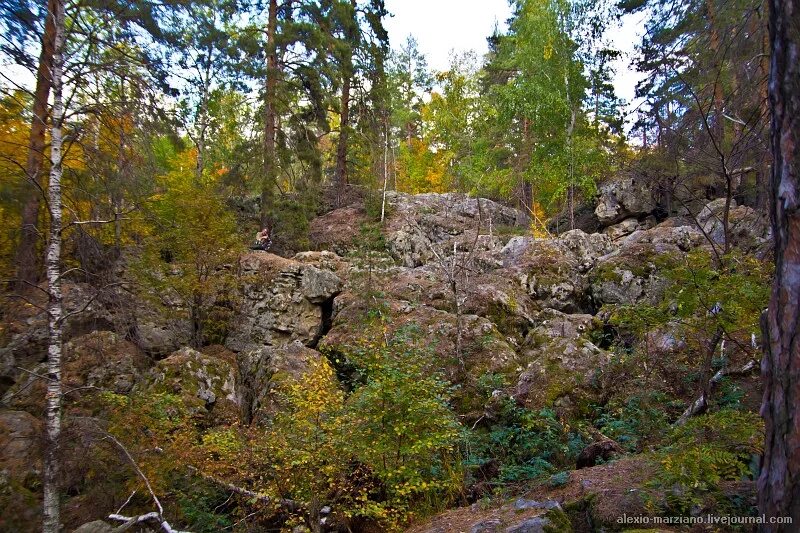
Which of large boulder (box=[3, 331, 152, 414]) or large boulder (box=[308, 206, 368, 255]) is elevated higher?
large boulder (box=[308, 206, 368, 255])

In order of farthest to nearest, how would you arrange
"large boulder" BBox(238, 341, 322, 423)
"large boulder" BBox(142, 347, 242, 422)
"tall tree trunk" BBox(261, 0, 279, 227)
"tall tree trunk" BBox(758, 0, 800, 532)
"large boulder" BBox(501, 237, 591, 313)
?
"tall tree trunk" BBox(261, 0, 279, 227)
"large boulder" BBox(501, 237, 591, 313)
"large boulder" BBox(142, 347, 242, 422)
"large boulder" BBox(238, 341, 322, 423)
"tall tree trunk" BBox(758, 0, 800, 532)

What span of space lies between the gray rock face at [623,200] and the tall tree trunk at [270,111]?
14729mm

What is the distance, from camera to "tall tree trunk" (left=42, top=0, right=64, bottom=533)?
471 centimetres

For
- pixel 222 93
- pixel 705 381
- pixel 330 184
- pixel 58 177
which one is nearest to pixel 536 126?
pixel 330 184

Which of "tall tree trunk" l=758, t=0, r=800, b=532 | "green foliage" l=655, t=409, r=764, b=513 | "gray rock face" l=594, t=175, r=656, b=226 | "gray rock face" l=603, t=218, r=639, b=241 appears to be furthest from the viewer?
"gray rock face" l=594, t=175, r=656, b=226

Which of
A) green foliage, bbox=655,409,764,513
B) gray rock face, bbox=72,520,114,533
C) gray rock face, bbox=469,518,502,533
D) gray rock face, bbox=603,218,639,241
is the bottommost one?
gray rock face, bbox=72,520,114,533

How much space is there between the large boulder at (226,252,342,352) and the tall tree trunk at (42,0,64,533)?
17.8ft

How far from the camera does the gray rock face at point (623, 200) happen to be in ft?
65.6

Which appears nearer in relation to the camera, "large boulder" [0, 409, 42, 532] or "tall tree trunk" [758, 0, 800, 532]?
"tall tree trunk" [758, 0, 800, 532]

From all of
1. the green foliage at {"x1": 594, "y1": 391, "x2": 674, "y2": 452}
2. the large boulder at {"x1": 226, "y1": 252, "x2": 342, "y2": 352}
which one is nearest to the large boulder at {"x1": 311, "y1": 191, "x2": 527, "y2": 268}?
the large boulder at {"x1": 226, "y1": 252, "x2": 342, "y2": 352}

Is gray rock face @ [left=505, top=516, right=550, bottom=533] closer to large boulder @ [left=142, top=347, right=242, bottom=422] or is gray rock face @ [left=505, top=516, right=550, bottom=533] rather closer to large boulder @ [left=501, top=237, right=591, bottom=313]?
large boulder @ [left=142, top=347, right=242, bottom=422]

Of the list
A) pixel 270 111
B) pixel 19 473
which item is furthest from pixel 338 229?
pixel 19 473

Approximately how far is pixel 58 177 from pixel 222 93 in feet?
44.6

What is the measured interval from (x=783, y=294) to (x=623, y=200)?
787 inches
